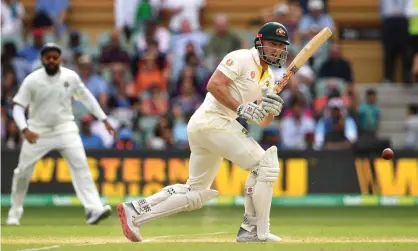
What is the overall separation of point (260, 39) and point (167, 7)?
439 inches

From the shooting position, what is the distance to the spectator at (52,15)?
69.7ft

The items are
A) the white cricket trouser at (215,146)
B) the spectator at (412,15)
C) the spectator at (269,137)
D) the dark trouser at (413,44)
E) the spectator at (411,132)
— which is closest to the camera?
the white cricket trouser at (215,146)

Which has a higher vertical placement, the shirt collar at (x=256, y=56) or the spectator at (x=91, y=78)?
the shirt collar at (x=256, y=56)

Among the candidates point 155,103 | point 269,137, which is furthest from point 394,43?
point 155,103

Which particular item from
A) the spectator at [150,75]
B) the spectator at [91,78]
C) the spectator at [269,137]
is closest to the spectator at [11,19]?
the spectator at [91,78]

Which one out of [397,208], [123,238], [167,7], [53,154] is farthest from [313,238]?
[167,7]

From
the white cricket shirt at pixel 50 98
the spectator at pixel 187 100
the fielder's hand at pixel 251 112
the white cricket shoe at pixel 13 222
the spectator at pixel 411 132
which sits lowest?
the spectator at pixel 411 132

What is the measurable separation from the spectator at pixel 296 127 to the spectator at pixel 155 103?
2.05 m

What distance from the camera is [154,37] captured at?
20.5 m

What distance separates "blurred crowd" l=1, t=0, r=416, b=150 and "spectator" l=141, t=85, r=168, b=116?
0.02 m

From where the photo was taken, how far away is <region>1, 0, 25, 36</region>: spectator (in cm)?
2091

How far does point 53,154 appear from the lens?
1806 centimetres

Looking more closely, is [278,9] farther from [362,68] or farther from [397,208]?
[397,208]

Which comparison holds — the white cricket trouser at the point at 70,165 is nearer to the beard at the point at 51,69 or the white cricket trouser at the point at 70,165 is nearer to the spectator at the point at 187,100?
the beard at the point at 51,69
